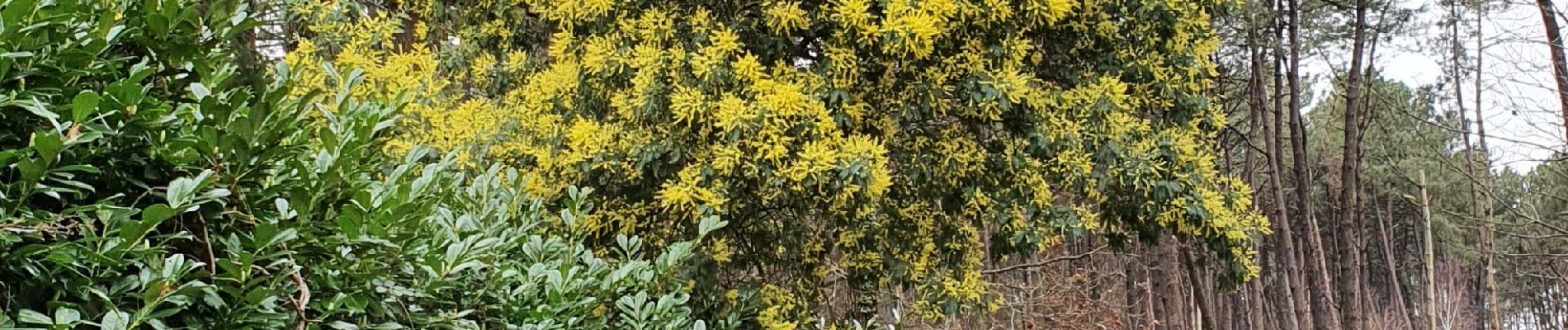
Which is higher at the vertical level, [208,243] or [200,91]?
[200,91]

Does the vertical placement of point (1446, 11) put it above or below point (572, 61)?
above

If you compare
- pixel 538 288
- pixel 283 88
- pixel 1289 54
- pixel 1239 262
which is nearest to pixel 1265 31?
pixel 1289 54

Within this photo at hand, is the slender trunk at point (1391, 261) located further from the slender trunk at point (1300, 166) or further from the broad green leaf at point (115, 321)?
the broad green leaf at point (115, 321)

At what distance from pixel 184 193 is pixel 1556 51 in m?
9.19

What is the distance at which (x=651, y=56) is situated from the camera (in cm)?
406

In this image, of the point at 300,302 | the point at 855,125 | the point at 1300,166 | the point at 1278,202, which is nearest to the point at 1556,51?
the point at 1300,166

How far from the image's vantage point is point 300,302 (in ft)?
4.23

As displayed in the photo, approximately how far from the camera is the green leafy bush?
1110 millimetres

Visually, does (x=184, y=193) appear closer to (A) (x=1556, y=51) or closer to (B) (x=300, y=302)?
(B) (x=300, y=302)

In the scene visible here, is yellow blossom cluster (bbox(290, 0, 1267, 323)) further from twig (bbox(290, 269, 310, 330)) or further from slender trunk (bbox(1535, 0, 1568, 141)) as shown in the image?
slender trunk (bbox(1535, 0, 1568, 141))

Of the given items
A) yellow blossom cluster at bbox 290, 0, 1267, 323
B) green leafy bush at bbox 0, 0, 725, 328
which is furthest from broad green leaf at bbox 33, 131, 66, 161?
yellow blossom cluster at bbox 290, 0, 1267, 323

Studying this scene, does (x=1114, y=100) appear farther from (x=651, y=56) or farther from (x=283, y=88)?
(x=283, y=88)

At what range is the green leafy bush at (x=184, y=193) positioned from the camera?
111 cm

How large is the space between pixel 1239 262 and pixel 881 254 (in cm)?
162
